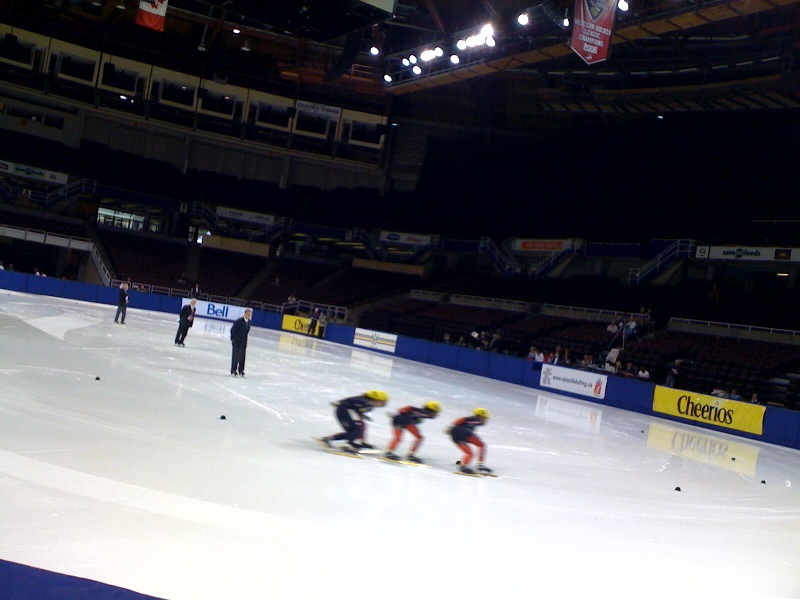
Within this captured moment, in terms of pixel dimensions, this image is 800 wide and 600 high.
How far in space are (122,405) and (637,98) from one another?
1217 inches

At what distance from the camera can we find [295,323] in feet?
119

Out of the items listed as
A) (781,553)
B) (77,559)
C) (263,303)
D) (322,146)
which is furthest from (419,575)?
(322,146)

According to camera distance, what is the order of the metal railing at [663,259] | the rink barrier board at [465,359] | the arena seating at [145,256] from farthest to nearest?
1. the arena seating at [145,256]
2. the metal railing at [663,259]
3. the rink barrier board at [465,359]

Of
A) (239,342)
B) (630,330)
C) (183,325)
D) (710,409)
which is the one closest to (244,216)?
(630,330)

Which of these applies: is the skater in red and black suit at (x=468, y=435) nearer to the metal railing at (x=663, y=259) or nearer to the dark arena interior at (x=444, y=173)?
the dark arena interior at (x=444, y=173)

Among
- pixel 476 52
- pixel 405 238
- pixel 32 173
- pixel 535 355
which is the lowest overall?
pixel 535 355

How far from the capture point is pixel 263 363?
18.1 m

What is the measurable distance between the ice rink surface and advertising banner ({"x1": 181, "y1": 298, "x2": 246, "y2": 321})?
2278cm

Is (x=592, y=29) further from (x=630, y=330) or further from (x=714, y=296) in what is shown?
(x=714, y=296)

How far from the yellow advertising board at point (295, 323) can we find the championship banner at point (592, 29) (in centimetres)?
2090

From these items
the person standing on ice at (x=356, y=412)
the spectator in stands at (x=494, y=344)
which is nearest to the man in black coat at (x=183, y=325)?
the person standing on ice at (x=356, y=412)

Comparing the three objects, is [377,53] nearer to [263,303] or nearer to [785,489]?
[263,303]

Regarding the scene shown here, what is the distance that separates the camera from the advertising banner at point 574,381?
22.3 m

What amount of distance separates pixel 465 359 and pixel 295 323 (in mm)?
11707
